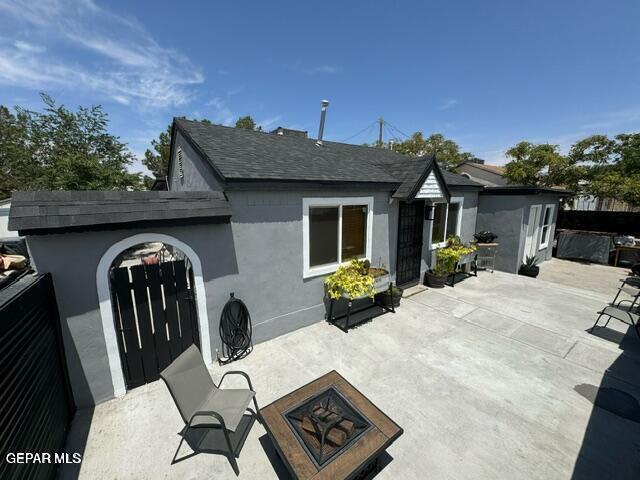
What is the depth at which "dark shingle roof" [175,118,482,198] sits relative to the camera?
521cm

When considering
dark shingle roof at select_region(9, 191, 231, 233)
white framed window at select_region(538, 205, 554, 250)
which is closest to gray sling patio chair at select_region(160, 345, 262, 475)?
dark shingle roof at select_region(9, 191, 231, 233)

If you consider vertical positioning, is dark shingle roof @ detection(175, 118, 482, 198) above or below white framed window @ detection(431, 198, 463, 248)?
above

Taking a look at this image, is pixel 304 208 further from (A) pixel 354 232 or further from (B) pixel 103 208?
(B) pixel 103 208

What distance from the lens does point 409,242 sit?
8.67m

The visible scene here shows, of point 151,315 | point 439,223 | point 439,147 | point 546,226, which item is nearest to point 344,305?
point 151,315

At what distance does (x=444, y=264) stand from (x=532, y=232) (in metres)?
6.17

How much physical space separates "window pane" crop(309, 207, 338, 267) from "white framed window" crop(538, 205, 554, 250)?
1190 cm

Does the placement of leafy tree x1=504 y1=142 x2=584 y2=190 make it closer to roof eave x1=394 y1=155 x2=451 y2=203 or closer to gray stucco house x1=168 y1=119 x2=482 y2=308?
gray stucco house x1=168 y1=119 x2=482 y2=308

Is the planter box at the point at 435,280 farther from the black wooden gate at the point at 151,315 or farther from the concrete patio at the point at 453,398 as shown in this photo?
the black wooden gate at the point at 151,315

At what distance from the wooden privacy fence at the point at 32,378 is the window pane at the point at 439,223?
10188 mm

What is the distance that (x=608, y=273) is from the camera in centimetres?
1123

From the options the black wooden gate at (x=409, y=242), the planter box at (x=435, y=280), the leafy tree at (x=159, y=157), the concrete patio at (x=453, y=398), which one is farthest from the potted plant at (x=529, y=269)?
the leafy tree at (x=159, y=157)

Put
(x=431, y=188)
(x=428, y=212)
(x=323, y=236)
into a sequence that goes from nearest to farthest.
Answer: (x=323, y=236) < (x=431, y=188) < (x=428, y=212)

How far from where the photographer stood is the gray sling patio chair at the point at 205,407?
3.05 m
